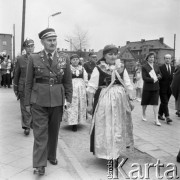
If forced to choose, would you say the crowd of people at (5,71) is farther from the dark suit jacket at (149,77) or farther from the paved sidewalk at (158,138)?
the dark suit jacket at (149,77)

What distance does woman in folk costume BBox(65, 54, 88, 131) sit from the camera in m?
7.79

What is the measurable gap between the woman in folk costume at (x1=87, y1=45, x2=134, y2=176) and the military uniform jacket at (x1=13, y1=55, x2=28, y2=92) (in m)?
2.17

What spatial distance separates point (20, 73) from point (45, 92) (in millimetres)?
2416

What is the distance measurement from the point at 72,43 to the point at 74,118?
47.2m

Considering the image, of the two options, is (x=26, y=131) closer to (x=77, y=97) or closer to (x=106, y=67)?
(x=77, y=97)

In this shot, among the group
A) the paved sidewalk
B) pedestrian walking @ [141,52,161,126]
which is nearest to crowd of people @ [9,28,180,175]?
the paved sidewalk

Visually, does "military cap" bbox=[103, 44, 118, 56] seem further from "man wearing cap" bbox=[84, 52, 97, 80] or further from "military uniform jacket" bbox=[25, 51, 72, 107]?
"man wearing cap" bbox=[84, 52, 97, 80]

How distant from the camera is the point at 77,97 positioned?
797cm

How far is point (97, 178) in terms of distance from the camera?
4.55 m

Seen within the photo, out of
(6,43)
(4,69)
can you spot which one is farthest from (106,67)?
(6,43)

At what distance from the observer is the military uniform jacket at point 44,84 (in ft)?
15.2

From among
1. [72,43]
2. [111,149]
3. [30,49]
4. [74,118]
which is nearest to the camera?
[111,149]

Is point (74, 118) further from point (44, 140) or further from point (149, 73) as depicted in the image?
point (44, 140)

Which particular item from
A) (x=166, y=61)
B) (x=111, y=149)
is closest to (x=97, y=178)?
(x=111, y=149)
